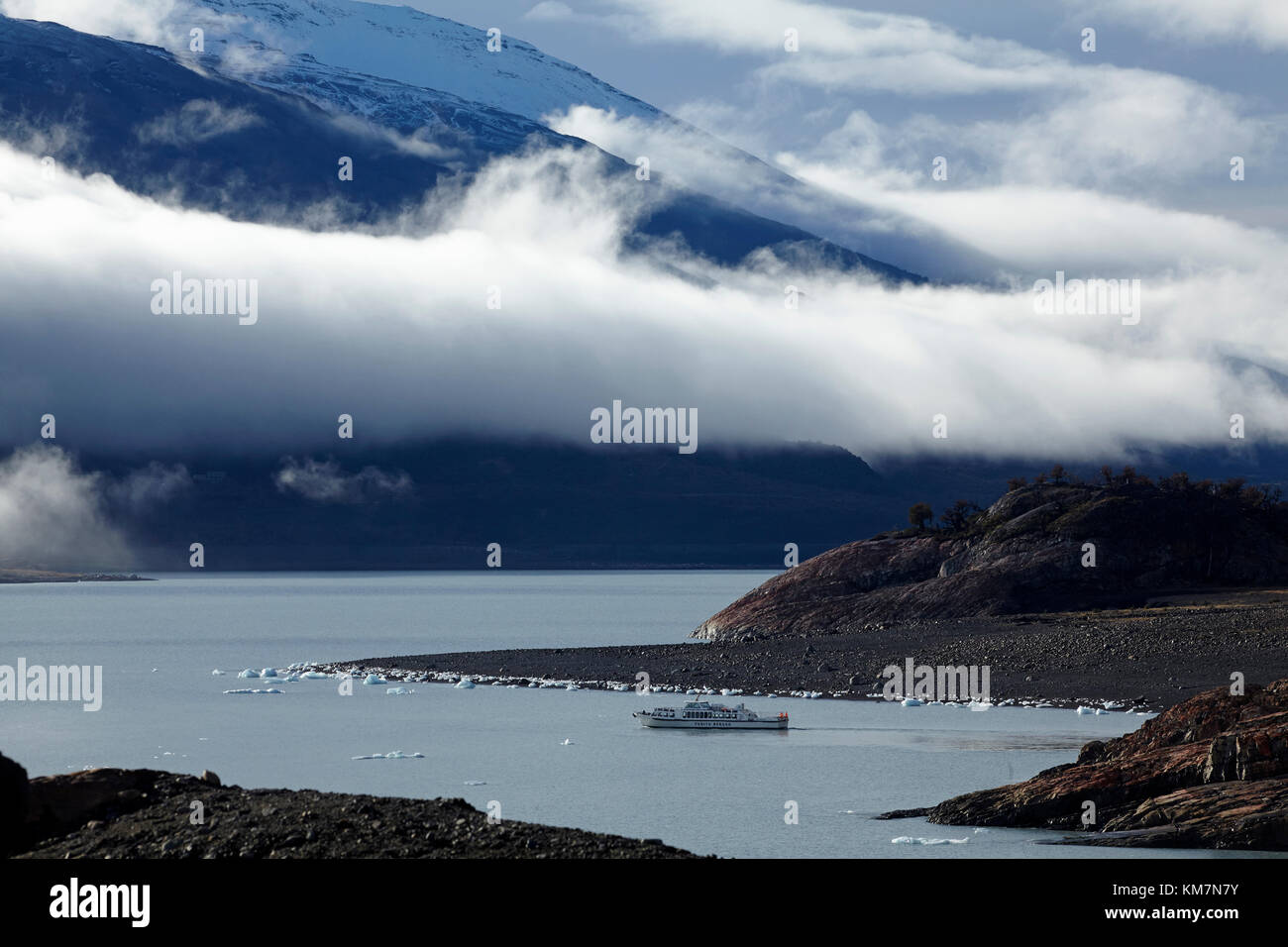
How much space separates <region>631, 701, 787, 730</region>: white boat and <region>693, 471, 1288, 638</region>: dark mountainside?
131ft

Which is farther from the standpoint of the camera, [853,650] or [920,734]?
[853,650]

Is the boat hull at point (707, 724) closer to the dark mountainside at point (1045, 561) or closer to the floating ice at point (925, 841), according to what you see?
the floating ice at point (925, 841)

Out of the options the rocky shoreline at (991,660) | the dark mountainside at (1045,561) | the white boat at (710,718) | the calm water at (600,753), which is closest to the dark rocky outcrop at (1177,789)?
the calm water at (600,753)

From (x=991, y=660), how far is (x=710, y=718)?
76.6 feet

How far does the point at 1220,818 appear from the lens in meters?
34.9

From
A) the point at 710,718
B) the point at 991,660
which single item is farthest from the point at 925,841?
the point at 991,660

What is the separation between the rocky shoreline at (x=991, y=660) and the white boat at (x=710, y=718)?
12397 mm

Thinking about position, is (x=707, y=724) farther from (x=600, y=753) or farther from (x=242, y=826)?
(x=242, y=826)

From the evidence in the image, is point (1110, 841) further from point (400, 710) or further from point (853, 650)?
point (853, 650)

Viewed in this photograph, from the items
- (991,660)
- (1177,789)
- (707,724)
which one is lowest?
(707,724)

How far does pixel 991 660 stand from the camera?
84188mm
